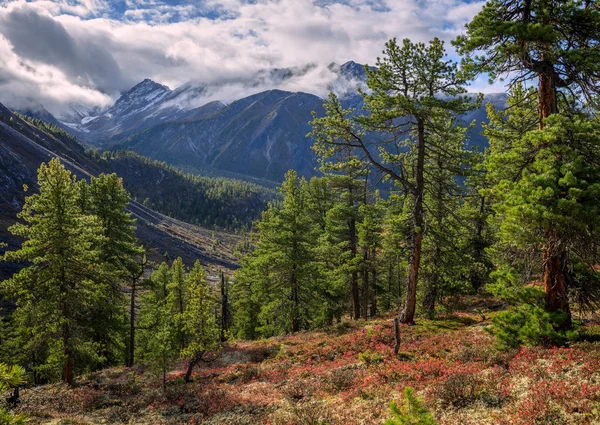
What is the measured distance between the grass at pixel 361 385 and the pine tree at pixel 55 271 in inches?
109

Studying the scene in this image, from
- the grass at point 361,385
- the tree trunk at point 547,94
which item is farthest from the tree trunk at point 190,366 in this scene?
the tree trunk at point 547,94

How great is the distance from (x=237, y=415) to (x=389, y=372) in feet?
18.6

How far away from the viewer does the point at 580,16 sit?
9930mm

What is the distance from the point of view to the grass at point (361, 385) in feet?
27.6

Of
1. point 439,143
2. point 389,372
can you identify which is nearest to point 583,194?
point 389,372

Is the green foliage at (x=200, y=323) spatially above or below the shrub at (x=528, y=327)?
below

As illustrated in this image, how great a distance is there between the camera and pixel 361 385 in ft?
39.9

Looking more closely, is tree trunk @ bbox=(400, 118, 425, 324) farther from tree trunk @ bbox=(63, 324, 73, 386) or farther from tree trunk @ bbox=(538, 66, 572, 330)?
tree trunk @ bbox=(63, 324, 73, 386)

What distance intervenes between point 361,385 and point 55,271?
16.4 meters

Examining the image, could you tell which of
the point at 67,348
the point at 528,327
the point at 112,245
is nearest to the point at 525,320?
the point at 528,327

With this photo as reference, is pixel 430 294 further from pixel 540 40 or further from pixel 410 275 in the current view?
pixel 540 40

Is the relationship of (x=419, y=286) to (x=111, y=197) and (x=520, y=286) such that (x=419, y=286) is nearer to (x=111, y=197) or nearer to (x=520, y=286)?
(x=520, y=286)

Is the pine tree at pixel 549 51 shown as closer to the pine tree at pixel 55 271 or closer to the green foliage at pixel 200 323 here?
the green foliage at pixel 200 323

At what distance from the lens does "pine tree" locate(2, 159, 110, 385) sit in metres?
17.8
